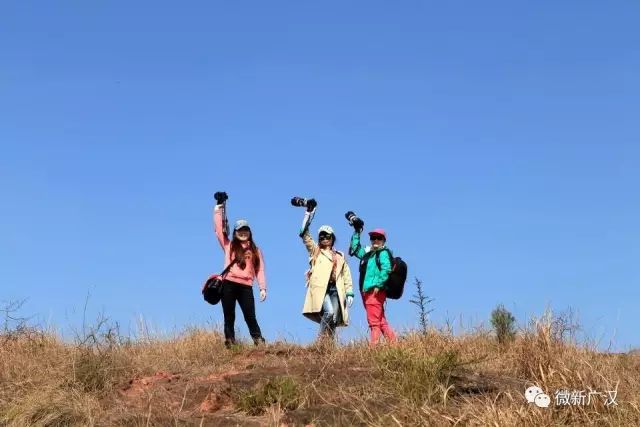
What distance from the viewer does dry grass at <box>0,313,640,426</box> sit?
5082 mm

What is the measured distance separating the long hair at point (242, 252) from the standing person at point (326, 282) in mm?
745

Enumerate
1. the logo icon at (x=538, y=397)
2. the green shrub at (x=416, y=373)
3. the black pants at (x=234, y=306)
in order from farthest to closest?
Result: 1. the black pants at (x=234, y=306)
2. the green shrub at (x=416, y=373)
3. the logo icon at (x=538, y=397)

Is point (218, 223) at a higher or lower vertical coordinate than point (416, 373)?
higher

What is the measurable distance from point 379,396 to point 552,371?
1.36 meters

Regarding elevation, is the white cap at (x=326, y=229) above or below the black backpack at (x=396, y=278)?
above

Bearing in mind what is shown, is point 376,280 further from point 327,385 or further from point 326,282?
point 327,385

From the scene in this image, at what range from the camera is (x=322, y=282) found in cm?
987

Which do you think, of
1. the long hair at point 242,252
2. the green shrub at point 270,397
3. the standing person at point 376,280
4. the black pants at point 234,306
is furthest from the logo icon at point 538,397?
the long hair at point 242,252

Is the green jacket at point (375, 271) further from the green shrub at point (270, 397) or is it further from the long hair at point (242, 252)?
the green shrub at point (270, 397)

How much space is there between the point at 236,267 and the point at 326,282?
4.13ft

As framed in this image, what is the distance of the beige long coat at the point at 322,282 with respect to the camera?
32.4 feet

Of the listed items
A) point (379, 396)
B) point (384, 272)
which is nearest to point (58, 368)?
point (379, 396)

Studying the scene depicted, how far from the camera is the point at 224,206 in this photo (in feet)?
32.6

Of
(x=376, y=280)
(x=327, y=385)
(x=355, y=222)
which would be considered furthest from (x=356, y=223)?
(x=327, y=385)
